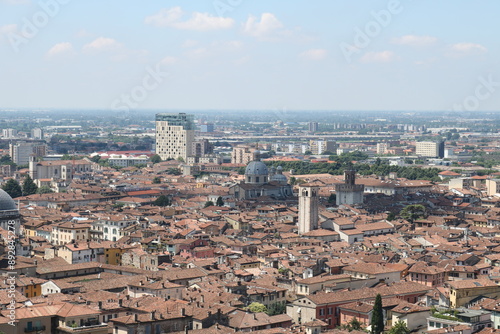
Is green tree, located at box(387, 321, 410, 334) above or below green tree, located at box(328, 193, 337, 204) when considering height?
above

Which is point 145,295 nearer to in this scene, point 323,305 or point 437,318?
point 323,305

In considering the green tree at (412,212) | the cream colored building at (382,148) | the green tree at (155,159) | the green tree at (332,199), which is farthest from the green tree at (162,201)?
the cream colored building at (382,148)

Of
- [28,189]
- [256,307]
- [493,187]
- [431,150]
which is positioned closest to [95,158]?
[28,189]

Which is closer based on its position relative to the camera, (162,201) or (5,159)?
(162,201)

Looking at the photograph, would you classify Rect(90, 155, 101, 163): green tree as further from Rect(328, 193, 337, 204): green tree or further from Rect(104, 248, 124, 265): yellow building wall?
Rect(104, 248, 124, 265): yellow building wall

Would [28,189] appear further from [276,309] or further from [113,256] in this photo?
[276,309]

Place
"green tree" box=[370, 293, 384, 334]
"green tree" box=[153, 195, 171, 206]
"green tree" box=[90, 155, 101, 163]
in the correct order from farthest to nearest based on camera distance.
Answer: "green tree" box=[90, 155, 101, 163] → "green tree" box=[153, 195, 171, 206] → "green tree" box=[370, 293, 384, 334]

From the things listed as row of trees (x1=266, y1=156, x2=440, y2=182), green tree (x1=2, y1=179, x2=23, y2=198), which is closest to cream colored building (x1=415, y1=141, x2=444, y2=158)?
row of trees (x1=266, y1=156, x2=440, y2=182)
